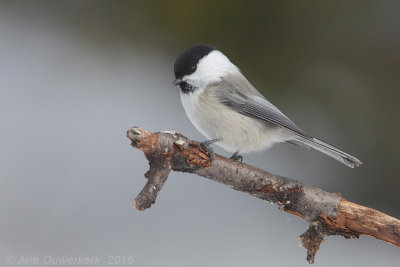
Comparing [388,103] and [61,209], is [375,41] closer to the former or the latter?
[388,103]

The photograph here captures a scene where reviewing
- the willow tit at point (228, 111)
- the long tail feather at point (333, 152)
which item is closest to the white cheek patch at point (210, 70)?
the willow tit at point (228, 111)

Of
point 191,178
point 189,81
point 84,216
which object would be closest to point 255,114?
point 189,81

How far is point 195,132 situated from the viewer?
2.66 m

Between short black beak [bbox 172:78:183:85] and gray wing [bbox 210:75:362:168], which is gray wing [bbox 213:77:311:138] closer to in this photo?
gray wing [bbox 210:75:362:168]

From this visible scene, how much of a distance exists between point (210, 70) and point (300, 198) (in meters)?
0.82

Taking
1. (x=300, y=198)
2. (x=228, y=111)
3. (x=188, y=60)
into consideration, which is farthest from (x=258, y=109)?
(x=300, y=198)

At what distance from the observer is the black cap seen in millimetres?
1986

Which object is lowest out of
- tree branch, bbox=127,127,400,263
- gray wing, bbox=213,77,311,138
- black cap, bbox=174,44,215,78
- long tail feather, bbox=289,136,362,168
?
tree branch, bbox=127,127,400,263

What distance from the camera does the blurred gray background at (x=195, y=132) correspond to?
2.27m

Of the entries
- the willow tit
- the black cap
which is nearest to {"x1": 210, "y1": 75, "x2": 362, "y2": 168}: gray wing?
the willow tit

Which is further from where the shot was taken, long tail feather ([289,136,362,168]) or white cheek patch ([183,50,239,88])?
white cheek patch ([183,50,239,88])

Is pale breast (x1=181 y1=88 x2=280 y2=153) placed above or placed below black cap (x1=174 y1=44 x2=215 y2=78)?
below

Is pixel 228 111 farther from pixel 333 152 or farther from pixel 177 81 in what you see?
pixel 333 152

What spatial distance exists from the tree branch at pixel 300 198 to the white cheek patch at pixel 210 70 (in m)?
0.52
